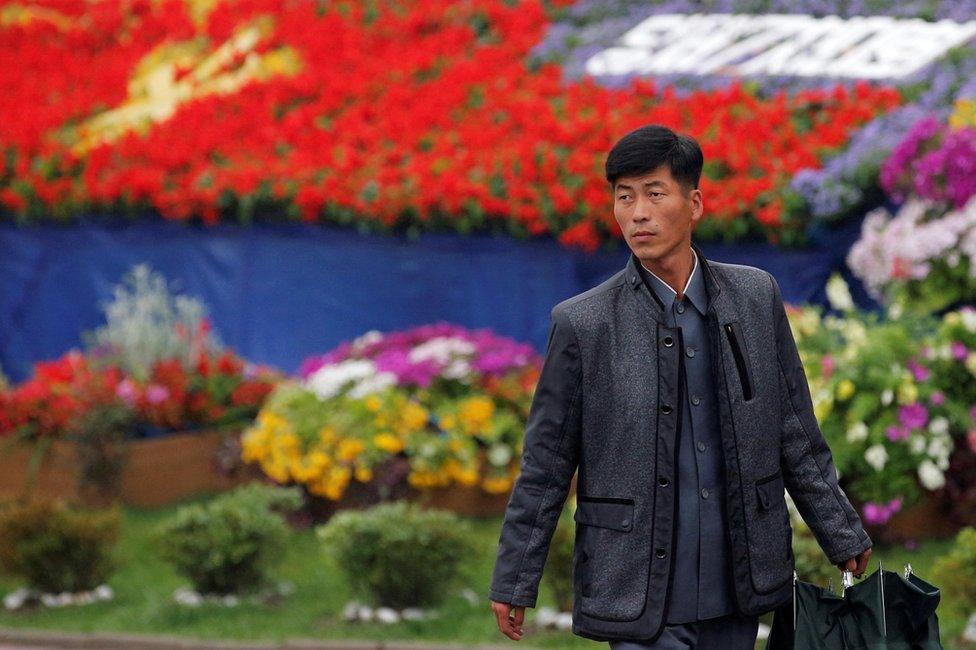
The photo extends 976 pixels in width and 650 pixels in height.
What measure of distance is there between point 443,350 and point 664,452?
19.9ft

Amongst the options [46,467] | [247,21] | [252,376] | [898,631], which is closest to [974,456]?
[898,631]

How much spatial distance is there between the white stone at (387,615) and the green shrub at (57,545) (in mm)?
1570

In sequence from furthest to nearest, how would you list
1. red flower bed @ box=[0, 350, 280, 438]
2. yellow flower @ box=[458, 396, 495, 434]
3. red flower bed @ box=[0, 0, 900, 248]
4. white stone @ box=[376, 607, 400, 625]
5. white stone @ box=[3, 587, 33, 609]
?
red flower bed @ box=[0, 0, 900, 248] < red flower bed @ box=[0, 350, 280, 438] < yellow flower @ box=[458, 396, 495, 434] < white stone @ box=[3, 587, 33, 609] < white stone @ box=[376, 607, 400, 625]

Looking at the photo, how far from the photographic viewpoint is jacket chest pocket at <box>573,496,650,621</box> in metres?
3.46

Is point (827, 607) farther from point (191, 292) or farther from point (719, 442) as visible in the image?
point (191, 292)

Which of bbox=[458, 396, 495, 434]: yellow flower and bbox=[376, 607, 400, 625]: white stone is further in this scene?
bbox=[458, 396, 495, 434]: yellow flower

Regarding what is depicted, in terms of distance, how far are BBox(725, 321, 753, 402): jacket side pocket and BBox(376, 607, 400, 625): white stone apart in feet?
12.8

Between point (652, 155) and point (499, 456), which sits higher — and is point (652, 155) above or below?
above

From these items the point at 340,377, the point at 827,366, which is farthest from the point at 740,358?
the point at 340,377

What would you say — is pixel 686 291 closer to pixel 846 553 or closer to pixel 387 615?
pixel 846 553

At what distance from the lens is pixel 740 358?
358 cm

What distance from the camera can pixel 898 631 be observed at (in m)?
3.51

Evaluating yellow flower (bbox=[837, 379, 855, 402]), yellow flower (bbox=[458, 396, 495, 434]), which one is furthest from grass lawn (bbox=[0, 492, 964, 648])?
yellow flower (bbox=[837, 379, 855, 402])

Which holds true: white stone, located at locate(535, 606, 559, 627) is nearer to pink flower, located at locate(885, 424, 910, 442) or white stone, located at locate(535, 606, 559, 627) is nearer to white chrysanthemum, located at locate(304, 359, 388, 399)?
pink flower, located at locate(885, 424, 910, 442)
